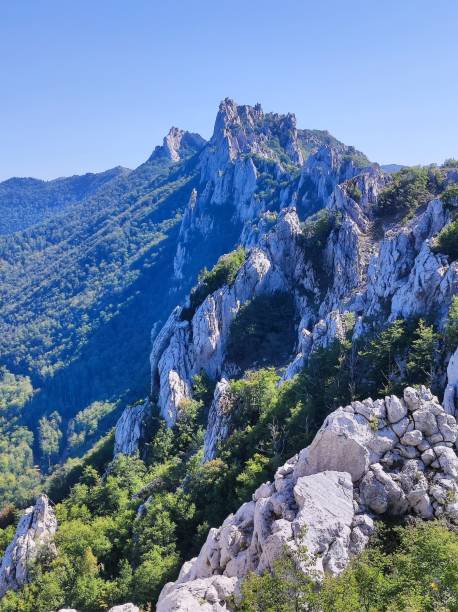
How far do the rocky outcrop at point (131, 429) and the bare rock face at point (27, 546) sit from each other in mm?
15925

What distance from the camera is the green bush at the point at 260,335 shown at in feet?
208

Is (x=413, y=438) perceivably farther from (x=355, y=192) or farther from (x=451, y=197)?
(x=355, y=192)

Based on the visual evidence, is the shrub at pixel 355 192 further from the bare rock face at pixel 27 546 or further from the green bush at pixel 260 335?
the bare rock face at pixel 27 546

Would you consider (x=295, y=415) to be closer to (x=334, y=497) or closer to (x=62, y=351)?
(x=334, y=497)

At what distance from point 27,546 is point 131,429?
23.4m

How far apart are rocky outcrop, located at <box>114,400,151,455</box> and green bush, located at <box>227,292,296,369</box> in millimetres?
13124

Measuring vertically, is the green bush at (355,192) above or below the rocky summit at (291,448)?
above

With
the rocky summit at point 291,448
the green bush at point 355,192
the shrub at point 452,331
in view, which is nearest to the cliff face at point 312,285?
the rocky summit at point 291,448

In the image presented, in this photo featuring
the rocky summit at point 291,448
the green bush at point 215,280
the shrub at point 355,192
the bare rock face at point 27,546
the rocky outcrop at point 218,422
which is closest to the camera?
the rocky summit at point 291,448

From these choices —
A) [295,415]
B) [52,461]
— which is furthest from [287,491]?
[52,461]

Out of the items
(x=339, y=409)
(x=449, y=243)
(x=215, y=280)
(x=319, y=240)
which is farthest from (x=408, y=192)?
(x=339, y=409)

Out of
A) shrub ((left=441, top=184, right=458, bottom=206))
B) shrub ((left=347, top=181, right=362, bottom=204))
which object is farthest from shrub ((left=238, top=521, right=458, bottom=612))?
shrub ((left=347, top=181, right=362, bottom=204))

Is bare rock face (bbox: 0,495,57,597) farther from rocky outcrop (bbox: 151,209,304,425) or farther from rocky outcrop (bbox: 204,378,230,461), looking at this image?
rocky outcrop (bbox: 151,209,304,425)

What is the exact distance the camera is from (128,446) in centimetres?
5881
